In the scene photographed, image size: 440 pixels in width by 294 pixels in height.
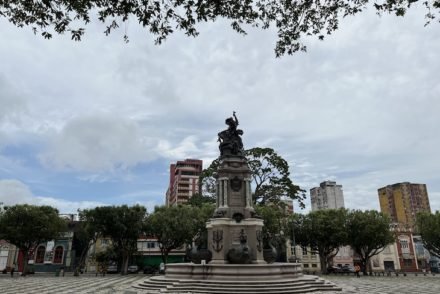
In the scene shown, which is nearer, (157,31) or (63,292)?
(157,31)

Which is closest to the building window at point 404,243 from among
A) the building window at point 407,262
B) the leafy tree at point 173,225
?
the building window at point 407,262

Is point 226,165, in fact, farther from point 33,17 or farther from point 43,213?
point 43,213

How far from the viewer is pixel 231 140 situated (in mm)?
22234

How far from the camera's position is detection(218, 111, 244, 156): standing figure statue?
21.9 metres

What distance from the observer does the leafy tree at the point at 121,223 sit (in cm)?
3809

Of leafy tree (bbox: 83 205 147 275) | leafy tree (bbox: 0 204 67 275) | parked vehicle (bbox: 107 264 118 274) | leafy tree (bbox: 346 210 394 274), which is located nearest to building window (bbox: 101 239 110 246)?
parked vehicle (bbox: 107 264 118 274)

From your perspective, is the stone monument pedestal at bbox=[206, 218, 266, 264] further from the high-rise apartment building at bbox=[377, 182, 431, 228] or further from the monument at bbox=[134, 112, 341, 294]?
the high-rise apartment building at bbox=[377, 182, 431, 228]

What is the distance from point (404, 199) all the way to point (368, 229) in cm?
7788

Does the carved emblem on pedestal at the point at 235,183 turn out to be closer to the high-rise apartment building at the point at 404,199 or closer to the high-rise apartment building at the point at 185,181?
the high-rise apartment building at the point at 185,181

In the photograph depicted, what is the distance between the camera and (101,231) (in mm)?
38562

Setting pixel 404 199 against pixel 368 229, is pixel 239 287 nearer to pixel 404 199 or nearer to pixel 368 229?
pixel 368 229

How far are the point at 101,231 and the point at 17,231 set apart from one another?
8.08 meters

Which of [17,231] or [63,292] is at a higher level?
[17,231]

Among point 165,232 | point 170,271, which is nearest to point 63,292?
point 170,271
